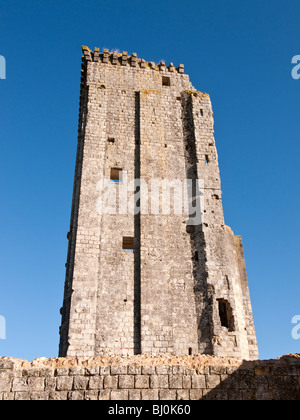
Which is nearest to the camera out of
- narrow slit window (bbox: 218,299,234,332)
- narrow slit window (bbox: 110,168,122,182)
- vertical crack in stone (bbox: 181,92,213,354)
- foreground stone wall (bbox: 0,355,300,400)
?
foreground stone wall (bbox: 0,355,300,400)

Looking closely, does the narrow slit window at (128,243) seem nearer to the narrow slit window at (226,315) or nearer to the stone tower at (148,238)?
the stone tower at (148,238)

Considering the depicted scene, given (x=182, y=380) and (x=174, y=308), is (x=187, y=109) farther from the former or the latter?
(x=182, y=380)

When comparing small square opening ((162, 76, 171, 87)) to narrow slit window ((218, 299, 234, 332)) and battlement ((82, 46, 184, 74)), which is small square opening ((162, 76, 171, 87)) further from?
narrow slit window ((218, 299, 234, 332))

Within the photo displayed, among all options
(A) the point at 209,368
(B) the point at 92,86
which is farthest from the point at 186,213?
(A) the point at 209,368

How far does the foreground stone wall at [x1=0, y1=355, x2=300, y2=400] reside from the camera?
7.13 meters

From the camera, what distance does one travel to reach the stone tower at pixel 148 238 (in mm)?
12648

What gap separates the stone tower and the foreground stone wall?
4.80 metres

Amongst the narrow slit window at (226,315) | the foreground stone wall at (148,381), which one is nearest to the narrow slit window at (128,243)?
the narrow slit window at (226,315)

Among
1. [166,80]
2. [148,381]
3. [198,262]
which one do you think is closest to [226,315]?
[198,262]

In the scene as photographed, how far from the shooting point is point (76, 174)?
16.1m

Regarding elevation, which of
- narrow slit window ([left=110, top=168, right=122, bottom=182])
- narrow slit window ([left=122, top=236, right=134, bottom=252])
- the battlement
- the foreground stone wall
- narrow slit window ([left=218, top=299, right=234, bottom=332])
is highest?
the battlement

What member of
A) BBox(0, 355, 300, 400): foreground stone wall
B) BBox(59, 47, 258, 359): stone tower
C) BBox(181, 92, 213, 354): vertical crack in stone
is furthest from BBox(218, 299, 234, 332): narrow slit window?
BBox(0, 355, 300, 400): foreground stone wall

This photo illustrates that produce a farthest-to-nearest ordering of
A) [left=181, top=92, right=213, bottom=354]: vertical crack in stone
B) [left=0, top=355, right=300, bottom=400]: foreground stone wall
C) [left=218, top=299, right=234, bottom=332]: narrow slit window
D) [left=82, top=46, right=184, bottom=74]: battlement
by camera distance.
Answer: [left=82, top=46, right=184, bottom=74]: battlement
[left=218, top=299, right=234, bottom=332]: narrow slit window
[left=181, top=92, right=213, bottom=354]: vertical crack in stone
[left=0, top=355, right=300, bottom=400]: foreground stone wall

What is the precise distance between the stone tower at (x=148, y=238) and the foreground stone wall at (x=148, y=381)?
15.8 ft
